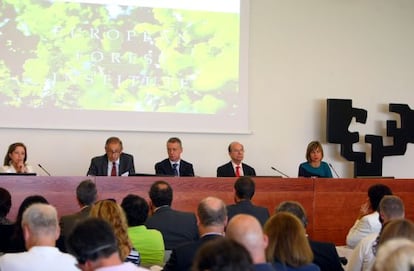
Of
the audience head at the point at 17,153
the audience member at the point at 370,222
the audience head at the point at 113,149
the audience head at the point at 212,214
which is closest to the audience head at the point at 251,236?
the audience head at the point at 212,214

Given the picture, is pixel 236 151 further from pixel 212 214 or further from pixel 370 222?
pixel 212 214

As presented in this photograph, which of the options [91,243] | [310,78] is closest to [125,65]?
[310,78]

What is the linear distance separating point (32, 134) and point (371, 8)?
189 inches

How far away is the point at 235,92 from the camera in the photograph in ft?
26.9

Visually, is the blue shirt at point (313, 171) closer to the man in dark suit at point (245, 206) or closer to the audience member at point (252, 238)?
the man in dark suit at point (245, 206)

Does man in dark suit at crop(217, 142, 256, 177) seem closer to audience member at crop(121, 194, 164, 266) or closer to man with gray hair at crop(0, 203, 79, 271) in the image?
audience member at crop(121, 194, 164, 266)

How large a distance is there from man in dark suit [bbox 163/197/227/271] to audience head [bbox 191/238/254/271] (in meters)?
1.42

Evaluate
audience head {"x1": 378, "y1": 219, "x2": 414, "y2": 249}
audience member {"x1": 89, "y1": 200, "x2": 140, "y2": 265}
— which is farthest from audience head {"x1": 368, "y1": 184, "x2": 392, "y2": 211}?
audience member {"x1": 89, "y1": 200, "x2": 140, "y2": 265}

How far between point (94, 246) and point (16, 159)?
4493mm

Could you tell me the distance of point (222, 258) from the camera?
1.76m

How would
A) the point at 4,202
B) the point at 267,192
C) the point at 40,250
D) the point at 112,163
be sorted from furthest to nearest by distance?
the point at 112,163, the point at 267,192, the point at 4,202, the point at 40,250

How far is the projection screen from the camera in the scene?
295 inches

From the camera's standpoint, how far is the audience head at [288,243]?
297 cm

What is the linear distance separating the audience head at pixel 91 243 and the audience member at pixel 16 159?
440cm
